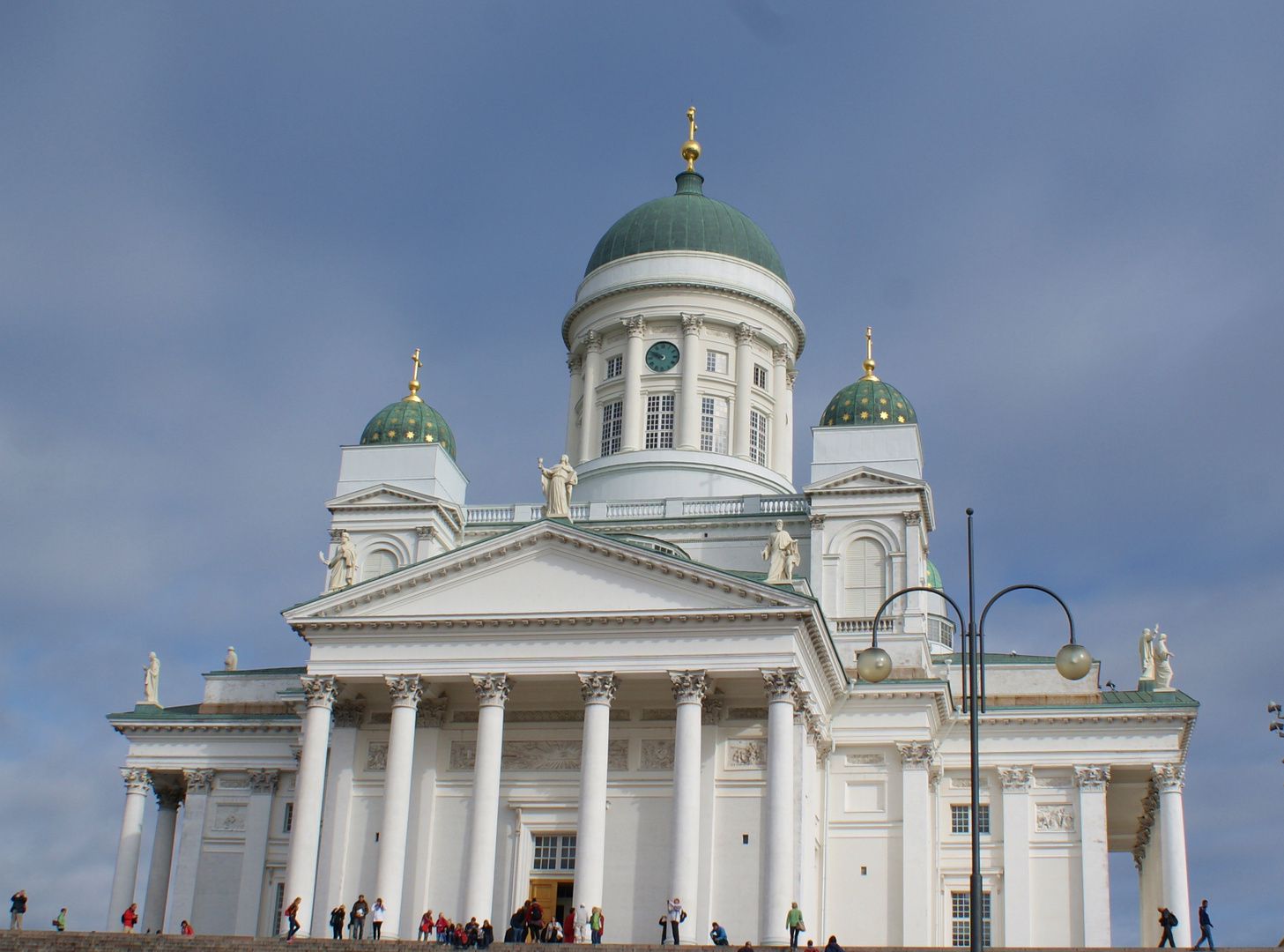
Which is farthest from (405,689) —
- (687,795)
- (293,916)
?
(687,795)

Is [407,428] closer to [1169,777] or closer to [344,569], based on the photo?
[344,569]

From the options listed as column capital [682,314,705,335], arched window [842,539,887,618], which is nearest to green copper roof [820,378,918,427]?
arched window [842,539,887,618]

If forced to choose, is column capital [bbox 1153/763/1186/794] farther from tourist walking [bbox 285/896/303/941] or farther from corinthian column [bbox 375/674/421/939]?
tourist walking [bbox 285/896/303/941]

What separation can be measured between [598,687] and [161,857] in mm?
19859

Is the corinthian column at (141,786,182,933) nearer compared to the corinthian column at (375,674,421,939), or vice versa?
the corinthian column at (375,674,421,939)

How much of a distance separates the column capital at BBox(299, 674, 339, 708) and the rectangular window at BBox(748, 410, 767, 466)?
20.9 meters

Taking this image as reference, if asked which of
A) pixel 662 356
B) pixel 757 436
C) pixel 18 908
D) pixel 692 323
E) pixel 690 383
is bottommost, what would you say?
pixel 18 908

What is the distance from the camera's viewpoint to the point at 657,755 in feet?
129

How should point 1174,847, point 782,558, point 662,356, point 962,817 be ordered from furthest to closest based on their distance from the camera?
point 662,356
point 962,817
point 1174,847
point 782,558

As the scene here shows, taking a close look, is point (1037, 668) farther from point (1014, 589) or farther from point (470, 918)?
point (1014, 589)

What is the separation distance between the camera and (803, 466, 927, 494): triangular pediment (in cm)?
4828

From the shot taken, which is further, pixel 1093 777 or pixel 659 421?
pixel 659 421

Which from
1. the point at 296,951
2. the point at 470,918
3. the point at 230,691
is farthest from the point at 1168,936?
the point at 230,691

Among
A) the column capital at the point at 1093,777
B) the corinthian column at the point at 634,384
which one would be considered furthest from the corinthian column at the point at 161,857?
the column capital at the point at 1093,777
